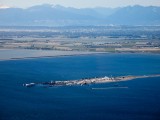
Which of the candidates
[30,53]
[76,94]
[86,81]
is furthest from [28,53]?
[76,94]

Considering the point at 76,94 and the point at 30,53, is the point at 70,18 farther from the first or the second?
the point at 76,94

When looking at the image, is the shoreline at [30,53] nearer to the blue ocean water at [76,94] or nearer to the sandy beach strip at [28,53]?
the sandy beach strip at [28,53]

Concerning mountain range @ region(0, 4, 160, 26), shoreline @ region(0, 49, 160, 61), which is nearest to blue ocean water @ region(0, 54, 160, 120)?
shoreline @ region(0, 49, 160, 61)

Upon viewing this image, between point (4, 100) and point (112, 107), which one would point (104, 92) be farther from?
point (4, 100)

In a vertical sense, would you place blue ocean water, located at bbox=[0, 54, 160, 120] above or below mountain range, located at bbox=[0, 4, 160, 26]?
below

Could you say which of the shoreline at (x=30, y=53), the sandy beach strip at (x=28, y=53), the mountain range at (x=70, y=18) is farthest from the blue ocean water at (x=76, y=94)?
the mountain range at (x=70, y=18)

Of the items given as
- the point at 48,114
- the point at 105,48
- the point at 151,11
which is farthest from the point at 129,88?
the point at 151,11

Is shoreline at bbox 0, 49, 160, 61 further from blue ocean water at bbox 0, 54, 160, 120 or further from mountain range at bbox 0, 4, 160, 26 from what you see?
mountain range at bbox 0, 4, 160, 26

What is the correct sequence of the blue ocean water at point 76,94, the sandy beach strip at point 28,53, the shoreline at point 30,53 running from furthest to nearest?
the sandy beach strip at point 28,53 → the shoreline at point 30,53 → the blue ocean water at point 76,94

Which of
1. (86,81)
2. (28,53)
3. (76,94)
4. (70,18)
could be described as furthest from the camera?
(70,18)
